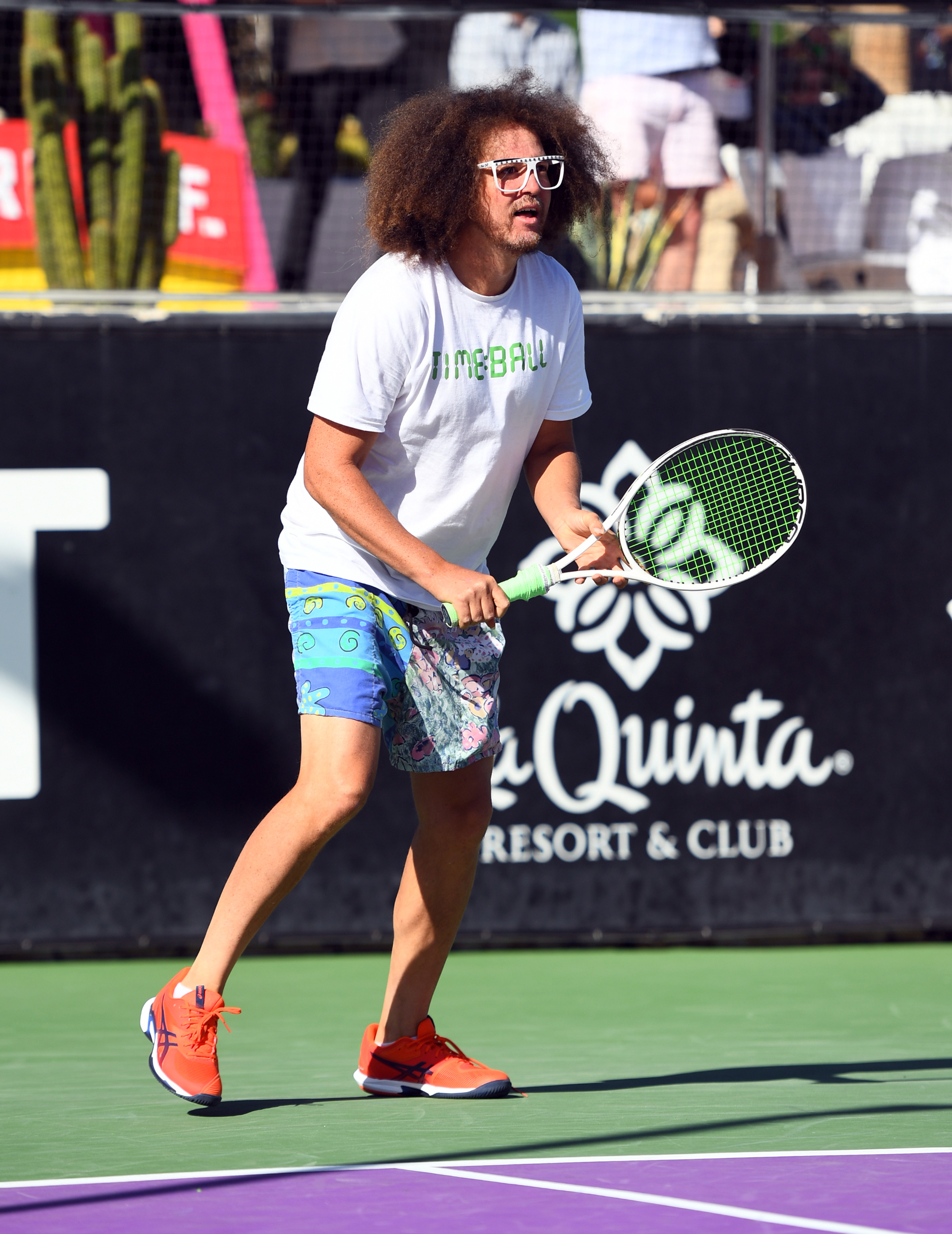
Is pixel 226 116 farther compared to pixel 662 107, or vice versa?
pixel 226 116

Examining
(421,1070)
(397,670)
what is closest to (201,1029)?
(421,1070)

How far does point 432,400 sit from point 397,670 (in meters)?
0.52

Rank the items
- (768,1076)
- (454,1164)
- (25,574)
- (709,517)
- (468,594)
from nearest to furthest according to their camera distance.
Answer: (454,1164)
(468,594)
(768,1076)
(709,517)
(25,574)

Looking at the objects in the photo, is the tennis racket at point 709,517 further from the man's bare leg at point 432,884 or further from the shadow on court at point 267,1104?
the shadow on court at point 267,1104

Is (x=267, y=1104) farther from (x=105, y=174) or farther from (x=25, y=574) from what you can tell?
(x=105, y=174)

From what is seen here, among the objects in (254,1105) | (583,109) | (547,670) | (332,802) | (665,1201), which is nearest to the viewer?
(665,1201)

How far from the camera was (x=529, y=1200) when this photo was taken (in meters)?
2.74

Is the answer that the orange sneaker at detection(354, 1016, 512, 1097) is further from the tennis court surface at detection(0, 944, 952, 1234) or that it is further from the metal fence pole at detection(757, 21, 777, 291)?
the metal fence pole at detection(757, 21, 777, 291)

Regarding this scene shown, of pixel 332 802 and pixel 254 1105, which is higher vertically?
pixel 332 802

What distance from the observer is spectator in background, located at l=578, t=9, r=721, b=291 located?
19.8 feet

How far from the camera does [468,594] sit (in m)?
3.29

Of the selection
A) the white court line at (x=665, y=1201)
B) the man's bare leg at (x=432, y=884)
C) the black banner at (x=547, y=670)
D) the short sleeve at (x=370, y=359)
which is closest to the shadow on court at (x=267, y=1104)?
the man's bare leg at (x=432, y=884)

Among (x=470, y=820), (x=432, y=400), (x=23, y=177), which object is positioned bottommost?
(x=470, y=820)

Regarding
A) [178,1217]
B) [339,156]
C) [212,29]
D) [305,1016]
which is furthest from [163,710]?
[178,1217]
